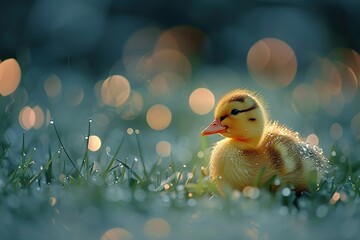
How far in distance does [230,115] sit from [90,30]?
Answer: 14.7 feet

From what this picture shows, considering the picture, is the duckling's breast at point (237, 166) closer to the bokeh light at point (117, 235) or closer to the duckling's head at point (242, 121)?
the duckling's head at point (242, 121)

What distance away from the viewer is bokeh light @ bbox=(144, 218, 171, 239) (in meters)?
2.21

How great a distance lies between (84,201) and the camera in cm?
242

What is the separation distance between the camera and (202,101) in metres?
5.72

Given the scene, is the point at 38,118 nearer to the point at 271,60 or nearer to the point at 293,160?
the point at 293,160

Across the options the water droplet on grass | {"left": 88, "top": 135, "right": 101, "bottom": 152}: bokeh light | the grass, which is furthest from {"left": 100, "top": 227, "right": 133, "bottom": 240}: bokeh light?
{"left": 88, "top": 135, "right": 101, "bottom": 152}: bokeh light

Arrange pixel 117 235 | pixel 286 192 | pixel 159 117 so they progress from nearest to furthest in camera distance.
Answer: pixel 117 235 → pixel 286 192 → pixel 159 117

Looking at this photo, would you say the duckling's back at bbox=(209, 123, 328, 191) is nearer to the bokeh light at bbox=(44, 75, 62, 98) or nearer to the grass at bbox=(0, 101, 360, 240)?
the grass at bbox=(0, 101, 360, 240)

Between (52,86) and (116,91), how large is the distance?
575 millimetres

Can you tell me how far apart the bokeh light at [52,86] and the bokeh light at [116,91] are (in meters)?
0.33

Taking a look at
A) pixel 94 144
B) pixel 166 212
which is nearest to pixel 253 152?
pixel 166 212

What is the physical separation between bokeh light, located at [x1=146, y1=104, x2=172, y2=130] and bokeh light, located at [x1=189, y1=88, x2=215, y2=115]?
0.73 feet

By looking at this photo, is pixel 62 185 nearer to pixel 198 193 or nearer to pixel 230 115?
pixel 198 193

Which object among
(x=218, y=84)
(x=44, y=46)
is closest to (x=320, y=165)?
(x=218, y=84)
